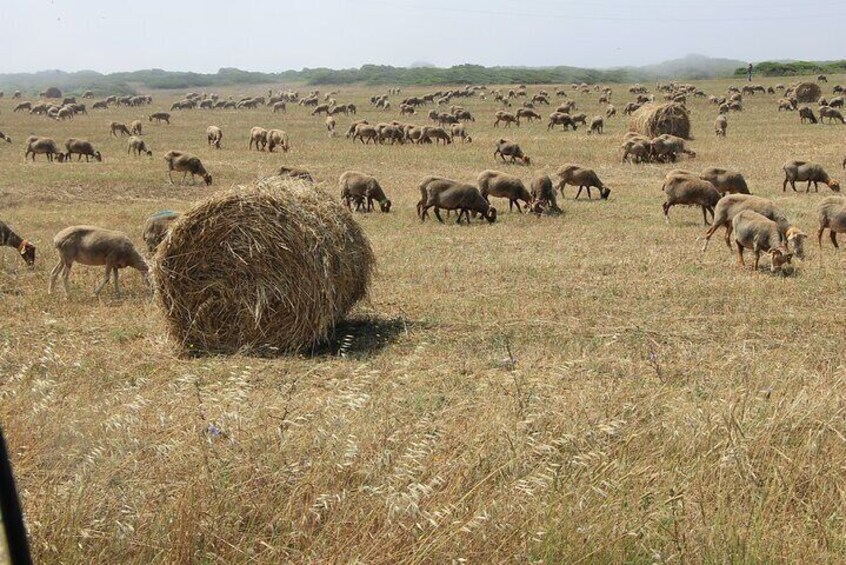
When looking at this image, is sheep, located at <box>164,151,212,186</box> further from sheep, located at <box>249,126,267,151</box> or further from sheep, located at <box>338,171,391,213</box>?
sheep, located at <box>249,126,267,151</box>

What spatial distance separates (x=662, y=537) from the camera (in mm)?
3617

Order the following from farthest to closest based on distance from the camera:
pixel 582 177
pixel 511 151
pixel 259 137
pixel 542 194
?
pixel 259 137
pixel 511 151
pixel 582 177
pixel 542 194

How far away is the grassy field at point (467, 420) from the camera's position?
355 centimetres

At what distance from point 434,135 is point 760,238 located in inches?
977

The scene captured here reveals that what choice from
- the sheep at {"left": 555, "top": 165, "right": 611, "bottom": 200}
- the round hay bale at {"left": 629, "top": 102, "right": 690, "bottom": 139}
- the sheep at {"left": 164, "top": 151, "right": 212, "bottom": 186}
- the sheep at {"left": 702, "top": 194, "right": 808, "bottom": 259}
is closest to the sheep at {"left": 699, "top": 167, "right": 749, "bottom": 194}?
the sheep at {"left": 555, "top": 165, "right": 611, "bottom": 200}

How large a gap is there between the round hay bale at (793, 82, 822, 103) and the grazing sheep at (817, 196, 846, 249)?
43.3m

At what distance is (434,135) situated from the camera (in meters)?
36.2

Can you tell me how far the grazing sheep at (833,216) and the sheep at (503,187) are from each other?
6821 millimetres

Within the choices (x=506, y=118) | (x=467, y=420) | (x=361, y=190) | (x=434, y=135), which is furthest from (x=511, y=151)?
(x=467, y=420)

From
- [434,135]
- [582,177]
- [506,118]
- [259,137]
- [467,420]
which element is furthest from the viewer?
[506,118]

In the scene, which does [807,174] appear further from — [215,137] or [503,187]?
[215,137]

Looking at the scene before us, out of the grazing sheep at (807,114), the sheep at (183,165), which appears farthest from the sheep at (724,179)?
the grazing sheep at (807,114)

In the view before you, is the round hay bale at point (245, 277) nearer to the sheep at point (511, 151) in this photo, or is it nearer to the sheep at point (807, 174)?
the sheep at point (807, 174)

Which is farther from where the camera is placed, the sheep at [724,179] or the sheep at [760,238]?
the sheep at [724,179]
